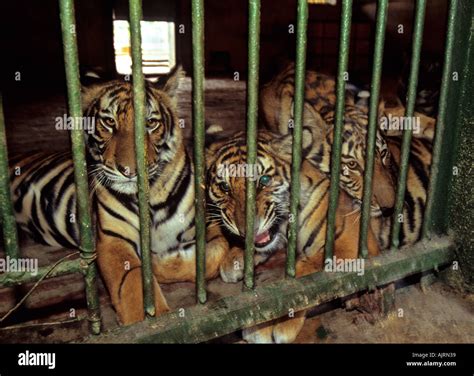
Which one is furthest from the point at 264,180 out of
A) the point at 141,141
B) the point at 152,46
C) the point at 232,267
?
the point at 152,46

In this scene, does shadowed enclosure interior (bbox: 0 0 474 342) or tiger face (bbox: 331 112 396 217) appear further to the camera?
tiger face (bbox: 331 112 396 217)

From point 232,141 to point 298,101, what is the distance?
3.27 feet

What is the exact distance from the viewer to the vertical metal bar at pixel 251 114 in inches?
54.8

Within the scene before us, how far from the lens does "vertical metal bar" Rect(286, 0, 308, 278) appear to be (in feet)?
4.83

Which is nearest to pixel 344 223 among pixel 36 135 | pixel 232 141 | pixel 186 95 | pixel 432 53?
pixel 232 141

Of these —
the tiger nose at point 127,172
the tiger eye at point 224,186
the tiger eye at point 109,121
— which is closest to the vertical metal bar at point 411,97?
the tiger eye at point 224,186

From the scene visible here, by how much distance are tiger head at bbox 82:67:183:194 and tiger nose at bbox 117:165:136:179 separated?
65 millimetres

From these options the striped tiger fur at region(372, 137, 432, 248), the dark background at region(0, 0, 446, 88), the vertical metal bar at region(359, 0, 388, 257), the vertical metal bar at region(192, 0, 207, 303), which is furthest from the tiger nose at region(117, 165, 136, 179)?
the dark background at region(0, 0, 446, 88)

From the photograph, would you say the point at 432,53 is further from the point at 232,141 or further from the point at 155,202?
the point at 155,202

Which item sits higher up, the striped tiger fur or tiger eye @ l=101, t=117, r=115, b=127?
tiger eye @ l=101, t=117, r=115, b=127

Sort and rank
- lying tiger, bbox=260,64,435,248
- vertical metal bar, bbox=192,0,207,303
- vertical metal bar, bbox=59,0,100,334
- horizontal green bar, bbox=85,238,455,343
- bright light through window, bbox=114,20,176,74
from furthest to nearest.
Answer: bright light through window, bbox=114,20,176,74 → lying tiger, bbox=260,64,435,248 → horizontal green bar, bbox=85,238,455,343 → vertical metal bar, bbox=192,0,207,303 → vertical metal bar, bbox=59,0,100,334

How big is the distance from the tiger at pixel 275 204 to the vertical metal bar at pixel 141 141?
2.29 ft

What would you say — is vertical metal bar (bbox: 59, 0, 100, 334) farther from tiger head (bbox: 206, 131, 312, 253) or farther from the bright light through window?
the bright light through window
